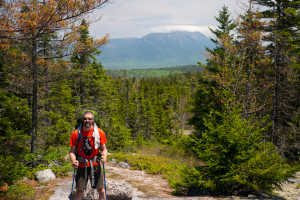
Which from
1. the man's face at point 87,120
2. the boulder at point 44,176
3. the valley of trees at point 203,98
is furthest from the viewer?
the boulder at point 44,176

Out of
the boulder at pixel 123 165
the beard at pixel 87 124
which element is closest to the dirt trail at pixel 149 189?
the boulder at pixel 123 165

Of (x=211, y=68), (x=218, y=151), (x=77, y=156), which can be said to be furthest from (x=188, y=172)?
(x=211, y=68)

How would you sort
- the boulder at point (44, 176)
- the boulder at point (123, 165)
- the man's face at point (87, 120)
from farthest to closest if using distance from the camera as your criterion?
the boulder at point (123, 165) < the boulder at point (44, 176) < the man's face at point (87, 120)

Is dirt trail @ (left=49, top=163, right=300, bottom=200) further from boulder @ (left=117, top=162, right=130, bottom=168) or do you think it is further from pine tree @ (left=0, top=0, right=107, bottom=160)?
pine tree @ (left=0, top=0, right=107, bottom=160)

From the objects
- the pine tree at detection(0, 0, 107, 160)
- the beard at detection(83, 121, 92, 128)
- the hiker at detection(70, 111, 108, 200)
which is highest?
the pine tree at detection(0, 0, 107, 160)

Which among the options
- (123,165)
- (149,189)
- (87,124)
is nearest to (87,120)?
(87,124)

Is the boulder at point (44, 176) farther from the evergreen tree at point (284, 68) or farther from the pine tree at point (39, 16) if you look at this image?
the evergreen tree at point (284, 68)

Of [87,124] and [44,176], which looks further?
[44,176]

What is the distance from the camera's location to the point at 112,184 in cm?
663

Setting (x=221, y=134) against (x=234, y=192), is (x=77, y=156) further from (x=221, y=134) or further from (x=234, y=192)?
(x=234, y=192)

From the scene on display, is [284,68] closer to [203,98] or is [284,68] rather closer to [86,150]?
[203,98]

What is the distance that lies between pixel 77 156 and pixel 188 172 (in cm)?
424

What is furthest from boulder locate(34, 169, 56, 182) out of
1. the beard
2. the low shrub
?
the beard

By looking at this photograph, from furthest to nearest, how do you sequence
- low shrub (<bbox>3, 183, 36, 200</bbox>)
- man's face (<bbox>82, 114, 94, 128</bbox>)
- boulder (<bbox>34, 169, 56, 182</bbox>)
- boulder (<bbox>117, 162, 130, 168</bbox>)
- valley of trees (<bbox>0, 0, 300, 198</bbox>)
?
boulder (<bbox>117, 162, 130, 168</bbox>)
boulder (<bbox>34, 169, 56, 182</bbox>)
valley of trees (<bbox>0, 0, 300, 198</bbox>)
low shrub (<bbox>3, 183, 36, 200</bbox>)
man's face (<bbox>82, 114, 94, 128</bbox>)
